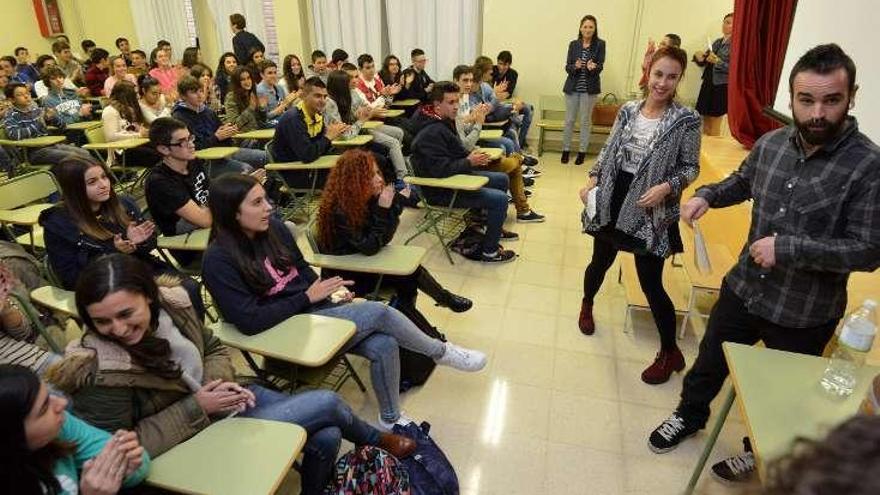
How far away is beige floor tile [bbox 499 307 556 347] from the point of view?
301 cm

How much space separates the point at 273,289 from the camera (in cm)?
216

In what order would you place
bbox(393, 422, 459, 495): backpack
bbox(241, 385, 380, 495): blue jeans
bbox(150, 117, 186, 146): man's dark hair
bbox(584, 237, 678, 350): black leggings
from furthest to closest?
bbox(150, 117, 186, 146): man's dark hair → bbox(584, 237, 678, 350): black leggings → bbox(393, 422, 459, 495): backpack → bbox(241, 385, 380, 495): blue jeans

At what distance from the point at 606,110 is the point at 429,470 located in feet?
18.3

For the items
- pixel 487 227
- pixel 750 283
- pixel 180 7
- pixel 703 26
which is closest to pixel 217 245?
pixel 750 283

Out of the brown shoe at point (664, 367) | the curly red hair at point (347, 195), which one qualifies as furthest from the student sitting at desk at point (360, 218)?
the brown shoe at point (664, 367)

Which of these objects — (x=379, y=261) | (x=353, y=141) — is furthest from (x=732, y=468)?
(x=353, y=141)

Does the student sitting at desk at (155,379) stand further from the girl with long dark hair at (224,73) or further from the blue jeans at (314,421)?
the girl with long dark hair at (224,73)

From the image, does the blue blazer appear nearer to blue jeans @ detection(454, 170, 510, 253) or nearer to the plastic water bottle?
blue jeans @ detection(454, 170, 510, 253)

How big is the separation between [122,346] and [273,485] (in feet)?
2.03

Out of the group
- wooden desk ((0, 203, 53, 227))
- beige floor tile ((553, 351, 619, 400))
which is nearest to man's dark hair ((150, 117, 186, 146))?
wooden desk ((0, 203, 53, 227))

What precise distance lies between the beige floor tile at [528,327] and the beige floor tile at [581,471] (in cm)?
79

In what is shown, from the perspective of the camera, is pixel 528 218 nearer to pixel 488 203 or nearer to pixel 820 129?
pixel 488 203

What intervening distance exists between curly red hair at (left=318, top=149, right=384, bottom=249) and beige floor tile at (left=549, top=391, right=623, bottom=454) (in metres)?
1.30

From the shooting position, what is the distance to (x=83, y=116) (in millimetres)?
5492
